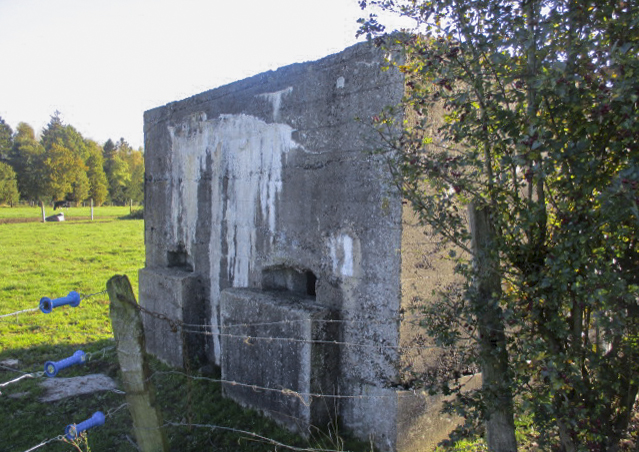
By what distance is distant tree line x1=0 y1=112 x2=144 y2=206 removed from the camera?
97.5 ft

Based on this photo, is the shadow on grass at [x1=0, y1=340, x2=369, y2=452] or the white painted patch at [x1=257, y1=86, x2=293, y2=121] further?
the white painted patch at [x1=257, y1=86, x2=293, y2=121]

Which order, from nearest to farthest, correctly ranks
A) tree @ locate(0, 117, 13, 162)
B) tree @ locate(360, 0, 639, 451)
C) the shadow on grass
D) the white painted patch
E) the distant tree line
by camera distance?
tree @ locate(360, 0, 639, 451) < the shadow on grass < the white painted patch < the distant tree line < tree @ locate(0, 117, 13, 162)

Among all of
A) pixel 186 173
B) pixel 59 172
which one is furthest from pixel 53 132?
pixel 186 173

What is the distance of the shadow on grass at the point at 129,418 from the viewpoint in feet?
14.3

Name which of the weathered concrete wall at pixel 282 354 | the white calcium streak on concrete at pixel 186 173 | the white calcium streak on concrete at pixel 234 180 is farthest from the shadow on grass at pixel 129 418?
the white calcium streak on concrete at pixel 186 173

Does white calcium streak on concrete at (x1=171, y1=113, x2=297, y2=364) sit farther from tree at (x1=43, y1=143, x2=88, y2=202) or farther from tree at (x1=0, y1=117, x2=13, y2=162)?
tree at (x1=0, y1=117, x2=13, y2=162)

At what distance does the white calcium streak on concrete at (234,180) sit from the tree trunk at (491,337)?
2461mm

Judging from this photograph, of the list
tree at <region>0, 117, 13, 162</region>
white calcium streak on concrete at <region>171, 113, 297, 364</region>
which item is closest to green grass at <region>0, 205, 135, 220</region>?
tree at <region>0, 117, 13, 162</region>

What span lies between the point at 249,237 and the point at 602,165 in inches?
148

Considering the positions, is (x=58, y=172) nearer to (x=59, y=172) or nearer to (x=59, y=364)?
(x=59, y=172)

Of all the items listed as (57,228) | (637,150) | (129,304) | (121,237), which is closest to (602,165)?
(637,150)

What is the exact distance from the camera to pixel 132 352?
12.3 feet

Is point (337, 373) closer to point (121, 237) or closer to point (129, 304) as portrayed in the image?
point (129, 304)

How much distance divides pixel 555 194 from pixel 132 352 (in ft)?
10.3
